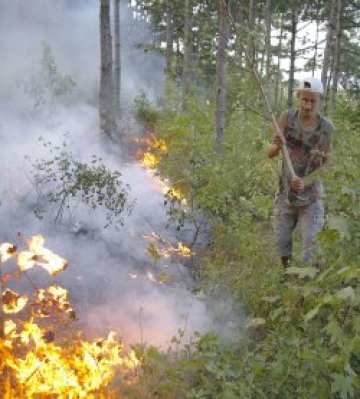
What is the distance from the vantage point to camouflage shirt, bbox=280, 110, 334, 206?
14.8 feet

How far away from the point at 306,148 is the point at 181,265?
2.41 metres

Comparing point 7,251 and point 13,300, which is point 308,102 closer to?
point 7,251

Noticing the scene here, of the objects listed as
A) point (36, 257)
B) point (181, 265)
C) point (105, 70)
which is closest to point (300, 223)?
point (181, 265)

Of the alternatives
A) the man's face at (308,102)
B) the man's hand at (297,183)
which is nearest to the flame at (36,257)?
the man's hand at (297,183)

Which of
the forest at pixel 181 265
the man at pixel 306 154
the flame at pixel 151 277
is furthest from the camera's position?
the flame at pixel 151 277

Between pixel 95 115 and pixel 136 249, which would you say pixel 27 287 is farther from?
pixel 95 115

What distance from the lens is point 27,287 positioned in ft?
18.1

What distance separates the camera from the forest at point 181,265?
3.24 metres

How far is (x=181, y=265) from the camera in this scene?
6.20 meters

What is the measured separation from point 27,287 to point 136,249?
5.09ft

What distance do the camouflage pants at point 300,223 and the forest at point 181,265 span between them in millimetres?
148

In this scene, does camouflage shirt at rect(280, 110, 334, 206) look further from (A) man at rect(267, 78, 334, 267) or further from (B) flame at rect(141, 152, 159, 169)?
(B) flame at rect(141, 152, 159, 169)

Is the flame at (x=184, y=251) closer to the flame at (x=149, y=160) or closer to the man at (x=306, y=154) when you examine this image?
the man at (x=306, y=154)

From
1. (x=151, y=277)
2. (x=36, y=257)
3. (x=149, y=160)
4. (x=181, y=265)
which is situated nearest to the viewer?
(x=36, y=257)
